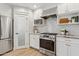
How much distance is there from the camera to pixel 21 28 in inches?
155

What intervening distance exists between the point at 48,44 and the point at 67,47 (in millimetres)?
783

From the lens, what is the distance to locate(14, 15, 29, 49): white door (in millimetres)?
3857

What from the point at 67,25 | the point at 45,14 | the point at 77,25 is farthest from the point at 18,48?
the point at 77,25

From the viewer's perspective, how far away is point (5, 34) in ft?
12.5

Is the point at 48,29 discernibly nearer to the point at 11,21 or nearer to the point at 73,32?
the point at 73,32

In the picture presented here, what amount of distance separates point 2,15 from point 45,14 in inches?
64.8

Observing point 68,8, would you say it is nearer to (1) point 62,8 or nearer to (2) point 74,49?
(1) point 62,8

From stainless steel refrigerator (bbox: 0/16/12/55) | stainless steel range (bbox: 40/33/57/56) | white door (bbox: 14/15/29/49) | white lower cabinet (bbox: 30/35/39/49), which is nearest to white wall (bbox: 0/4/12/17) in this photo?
stainless steel refrigerator (bbox: 0/16/12/55)

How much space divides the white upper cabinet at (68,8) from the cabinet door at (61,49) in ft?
3.49

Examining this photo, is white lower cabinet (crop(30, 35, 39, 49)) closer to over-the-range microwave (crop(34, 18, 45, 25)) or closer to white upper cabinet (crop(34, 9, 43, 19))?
over-the-range microwave (crop(34, 18, 45, 25))

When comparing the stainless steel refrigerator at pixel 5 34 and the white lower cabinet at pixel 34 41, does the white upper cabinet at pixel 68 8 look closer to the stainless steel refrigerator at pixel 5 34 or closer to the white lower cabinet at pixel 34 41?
the white lower cabinet at pixel 34 41

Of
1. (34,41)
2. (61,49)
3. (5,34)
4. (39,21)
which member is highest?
(39,21)

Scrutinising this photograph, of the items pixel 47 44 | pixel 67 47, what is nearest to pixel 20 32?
pixel 47 44

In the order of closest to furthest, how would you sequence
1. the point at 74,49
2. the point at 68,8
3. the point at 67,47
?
the point at 74,49 < the point at 67,47 < the point at 68,8
